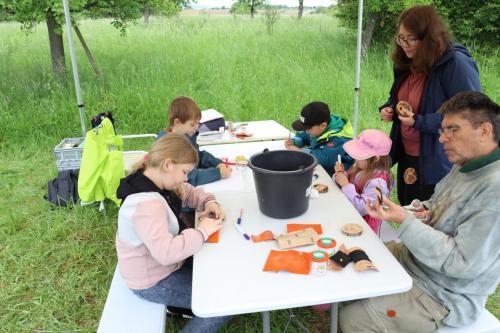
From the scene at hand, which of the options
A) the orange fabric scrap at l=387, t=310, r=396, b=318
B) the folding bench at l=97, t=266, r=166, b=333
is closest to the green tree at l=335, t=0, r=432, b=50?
the orange fabric scrap at l=387, t=310, r=396, b=318

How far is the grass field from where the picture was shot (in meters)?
2.68

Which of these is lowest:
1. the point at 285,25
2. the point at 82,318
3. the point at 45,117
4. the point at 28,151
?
the point at 82,318

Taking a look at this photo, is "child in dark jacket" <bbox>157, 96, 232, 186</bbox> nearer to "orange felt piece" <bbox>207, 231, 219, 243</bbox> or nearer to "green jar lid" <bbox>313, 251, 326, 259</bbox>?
"orange felt piece" <bbox>207, 231, 219, 243</bbox>

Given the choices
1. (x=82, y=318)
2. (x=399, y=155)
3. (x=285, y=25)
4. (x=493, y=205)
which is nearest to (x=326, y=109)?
(x=399, y=155)

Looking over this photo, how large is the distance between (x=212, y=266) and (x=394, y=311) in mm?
744

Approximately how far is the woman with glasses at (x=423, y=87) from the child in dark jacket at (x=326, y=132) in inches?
12.2

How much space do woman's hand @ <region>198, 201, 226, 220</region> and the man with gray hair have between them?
67 cm

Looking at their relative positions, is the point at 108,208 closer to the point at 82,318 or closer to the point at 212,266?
the point at 82,318

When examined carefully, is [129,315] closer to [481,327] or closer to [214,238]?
[214,238]

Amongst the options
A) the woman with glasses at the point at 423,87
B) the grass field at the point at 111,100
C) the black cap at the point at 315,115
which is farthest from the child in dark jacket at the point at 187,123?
the woman with glasses at the point at 423,87

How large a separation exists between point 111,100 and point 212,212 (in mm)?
4265

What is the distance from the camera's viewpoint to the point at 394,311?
5.22ft

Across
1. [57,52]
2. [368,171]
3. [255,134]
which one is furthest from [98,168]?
[57,52]

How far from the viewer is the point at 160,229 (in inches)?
63.1
